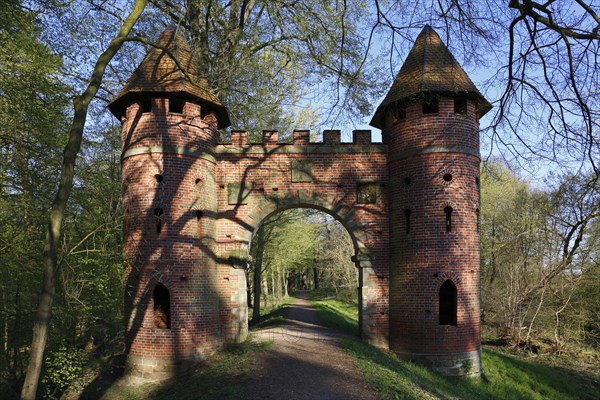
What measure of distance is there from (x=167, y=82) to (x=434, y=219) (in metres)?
8.01

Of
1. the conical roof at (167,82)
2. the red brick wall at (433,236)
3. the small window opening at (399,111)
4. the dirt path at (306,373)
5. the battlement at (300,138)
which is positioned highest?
the conical roof at (167,82)

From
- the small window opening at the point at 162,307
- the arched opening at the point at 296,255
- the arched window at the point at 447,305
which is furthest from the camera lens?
the arched opening at the point at 296,255

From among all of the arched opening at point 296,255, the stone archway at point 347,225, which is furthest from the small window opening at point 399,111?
the arched opening at point 296,255

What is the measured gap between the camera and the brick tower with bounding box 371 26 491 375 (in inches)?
417

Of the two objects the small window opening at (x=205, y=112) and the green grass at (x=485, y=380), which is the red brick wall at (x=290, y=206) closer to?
the small window opening at (x=205, y=112)

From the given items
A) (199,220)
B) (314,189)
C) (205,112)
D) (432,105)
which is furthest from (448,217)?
(205,112)

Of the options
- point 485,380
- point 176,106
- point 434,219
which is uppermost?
point 176,106

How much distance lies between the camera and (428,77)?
36.5 feet

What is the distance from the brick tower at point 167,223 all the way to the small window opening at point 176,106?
4cm

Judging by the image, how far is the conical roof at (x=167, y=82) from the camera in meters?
10.5

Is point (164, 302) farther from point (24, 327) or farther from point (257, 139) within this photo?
point (257, 139)

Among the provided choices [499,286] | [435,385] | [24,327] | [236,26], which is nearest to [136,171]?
[24,327]

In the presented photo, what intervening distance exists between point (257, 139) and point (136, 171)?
720cm

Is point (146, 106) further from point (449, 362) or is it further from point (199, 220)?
point (449, 362)
